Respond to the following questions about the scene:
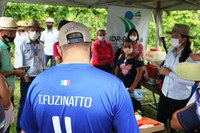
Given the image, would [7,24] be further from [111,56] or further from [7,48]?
[111,56]

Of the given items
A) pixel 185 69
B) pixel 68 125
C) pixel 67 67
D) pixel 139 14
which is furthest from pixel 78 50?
pixel 139 14

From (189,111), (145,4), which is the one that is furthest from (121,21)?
(189,111)

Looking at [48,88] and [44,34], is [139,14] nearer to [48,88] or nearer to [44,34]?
[44,34]

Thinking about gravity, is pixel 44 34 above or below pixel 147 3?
below

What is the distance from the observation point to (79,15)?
1348cm

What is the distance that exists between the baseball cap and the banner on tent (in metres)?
4.53

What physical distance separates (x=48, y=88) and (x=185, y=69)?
0.68 metres

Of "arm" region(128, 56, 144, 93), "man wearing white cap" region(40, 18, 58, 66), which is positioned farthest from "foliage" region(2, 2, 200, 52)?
"arm" region(128, 56, 144, 93)

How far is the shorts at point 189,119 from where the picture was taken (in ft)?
4.57

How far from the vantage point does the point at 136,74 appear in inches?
146

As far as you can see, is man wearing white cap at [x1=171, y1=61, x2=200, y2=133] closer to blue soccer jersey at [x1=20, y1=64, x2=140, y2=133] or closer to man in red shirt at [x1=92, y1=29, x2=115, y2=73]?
blue soccer jersey at [x1=20, y1=64, x2=140, y2=133]

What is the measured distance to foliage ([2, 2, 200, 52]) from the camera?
1278 cm

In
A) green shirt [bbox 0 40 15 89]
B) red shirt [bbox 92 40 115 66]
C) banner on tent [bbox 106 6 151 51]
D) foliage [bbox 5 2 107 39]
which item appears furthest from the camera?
foliage [bbox 5 2 107 39]

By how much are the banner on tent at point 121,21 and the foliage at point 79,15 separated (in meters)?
6.88
